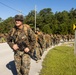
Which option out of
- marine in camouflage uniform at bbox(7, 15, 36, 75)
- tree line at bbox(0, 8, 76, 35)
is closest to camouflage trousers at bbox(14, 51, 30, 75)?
marine in camouflage uniform at bbox(7, 15, 36, 75)

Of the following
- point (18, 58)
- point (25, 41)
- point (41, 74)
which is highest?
→ point (25, 41)

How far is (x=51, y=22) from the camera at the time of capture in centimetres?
11569

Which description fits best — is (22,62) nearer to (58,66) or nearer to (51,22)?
(58,66)

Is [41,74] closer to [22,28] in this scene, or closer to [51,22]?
[22,28]

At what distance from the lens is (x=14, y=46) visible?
6.86m

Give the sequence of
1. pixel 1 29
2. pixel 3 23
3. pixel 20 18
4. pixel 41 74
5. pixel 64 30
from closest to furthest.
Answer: pixel 20 18 < pixel 41 74 < pixel 64 30 < pixel 1 29 < pixel 3 23

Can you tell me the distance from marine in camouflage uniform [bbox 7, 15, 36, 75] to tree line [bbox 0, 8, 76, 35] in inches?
3510

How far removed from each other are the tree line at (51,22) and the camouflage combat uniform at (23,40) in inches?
3509

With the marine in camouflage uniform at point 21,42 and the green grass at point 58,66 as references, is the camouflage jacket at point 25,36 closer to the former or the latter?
the marine in camouflage uniform at point 21,42

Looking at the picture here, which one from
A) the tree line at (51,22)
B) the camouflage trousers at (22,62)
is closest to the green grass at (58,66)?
the camouflage trousers at (22,62)

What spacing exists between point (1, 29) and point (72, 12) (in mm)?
42262

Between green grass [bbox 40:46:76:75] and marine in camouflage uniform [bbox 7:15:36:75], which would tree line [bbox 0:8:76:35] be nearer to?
green grass [bbox 40:46:76:75]

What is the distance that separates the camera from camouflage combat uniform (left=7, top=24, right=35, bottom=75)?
22.7ft

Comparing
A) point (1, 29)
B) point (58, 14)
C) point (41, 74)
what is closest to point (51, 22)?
point (58, 14)
